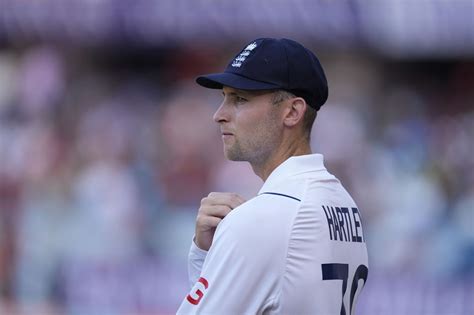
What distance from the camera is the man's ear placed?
348 centimetres

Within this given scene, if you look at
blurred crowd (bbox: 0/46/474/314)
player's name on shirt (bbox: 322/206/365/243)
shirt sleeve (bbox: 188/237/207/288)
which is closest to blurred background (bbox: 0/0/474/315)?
blurred crowd (bbox: 0/46/474/314)

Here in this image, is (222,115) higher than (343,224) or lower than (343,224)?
higher

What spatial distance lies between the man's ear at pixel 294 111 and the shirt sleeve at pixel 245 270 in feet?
1.47

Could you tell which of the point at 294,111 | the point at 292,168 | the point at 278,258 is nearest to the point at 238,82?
the point at 294,111

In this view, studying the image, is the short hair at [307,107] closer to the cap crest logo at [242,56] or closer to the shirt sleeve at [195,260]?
the cap crest logo at [242,56]

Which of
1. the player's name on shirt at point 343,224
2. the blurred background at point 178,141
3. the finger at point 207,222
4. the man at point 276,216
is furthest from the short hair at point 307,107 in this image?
the blurred background at point 178,141

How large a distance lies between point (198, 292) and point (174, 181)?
288 inches

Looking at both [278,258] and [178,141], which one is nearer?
[278,258]

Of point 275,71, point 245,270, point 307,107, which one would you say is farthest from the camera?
point 307,107

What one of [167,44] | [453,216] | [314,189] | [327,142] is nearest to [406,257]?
[453,216]

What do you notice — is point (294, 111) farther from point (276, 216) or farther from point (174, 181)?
point (174, 181)

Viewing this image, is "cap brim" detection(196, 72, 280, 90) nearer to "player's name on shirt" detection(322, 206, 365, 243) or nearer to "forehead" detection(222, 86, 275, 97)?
"forehead" detection(222, 86, 275, 97)

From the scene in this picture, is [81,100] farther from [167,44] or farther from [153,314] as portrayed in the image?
[153,314]

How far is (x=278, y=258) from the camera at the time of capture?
3158 mm
